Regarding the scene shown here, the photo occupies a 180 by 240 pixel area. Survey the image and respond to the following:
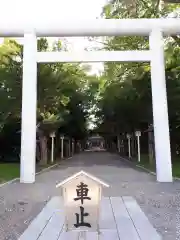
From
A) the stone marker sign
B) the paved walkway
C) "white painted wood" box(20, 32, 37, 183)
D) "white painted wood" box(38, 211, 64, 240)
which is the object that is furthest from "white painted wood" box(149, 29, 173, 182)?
the stone marker sign

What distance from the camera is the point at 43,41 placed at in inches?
840

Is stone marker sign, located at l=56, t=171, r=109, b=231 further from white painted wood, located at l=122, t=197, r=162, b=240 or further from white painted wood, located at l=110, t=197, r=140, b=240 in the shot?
A: white painted wood, located at l=122, t=197, r=162, b=240

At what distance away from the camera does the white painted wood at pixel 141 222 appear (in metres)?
4.88

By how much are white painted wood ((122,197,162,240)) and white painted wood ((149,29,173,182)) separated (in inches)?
161

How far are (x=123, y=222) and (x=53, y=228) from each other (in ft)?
4.11

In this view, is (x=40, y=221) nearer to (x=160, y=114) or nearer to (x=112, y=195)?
(x=112, y=195)

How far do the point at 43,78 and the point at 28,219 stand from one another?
47.6 feet

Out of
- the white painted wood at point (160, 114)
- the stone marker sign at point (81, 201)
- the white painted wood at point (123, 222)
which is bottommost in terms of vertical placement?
the white painted wood at point (123, 222)

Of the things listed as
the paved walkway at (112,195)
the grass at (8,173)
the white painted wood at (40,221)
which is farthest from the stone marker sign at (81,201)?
the grass at (8,173)

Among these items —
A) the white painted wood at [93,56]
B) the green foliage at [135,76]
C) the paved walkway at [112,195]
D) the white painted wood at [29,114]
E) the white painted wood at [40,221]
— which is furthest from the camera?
the green foliage at [135,76]

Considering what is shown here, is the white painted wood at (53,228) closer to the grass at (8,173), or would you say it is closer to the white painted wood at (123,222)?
the white painted wood at (123,222)

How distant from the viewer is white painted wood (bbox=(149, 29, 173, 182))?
38.0 ft

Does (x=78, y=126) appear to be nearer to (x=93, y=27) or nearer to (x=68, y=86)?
(x=68, y=86)

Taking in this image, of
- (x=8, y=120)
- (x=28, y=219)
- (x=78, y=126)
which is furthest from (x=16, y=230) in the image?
(x=78, y=126)
